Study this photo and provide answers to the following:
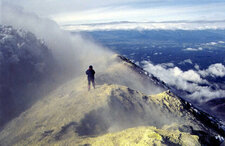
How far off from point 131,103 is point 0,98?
21198mm

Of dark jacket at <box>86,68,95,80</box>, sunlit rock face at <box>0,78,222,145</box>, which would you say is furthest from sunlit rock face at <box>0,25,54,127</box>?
dark jacket at <box>86,68,95,80</box>

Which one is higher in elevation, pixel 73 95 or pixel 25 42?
pixel 25 42

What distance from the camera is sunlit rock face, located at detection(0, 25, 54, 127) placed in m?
28.0

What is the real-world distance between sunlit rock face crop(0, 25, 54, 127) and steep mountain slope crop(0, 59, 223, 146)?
3788 millimetres

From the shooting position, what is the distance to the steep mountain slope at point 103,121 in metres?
16.1

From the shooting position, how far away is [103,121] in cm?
2089

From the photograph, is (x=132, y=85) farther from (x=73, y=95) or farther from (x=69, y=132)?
(x=69, y=132)

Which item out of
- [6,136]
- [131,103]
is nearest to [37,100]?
[6,136]

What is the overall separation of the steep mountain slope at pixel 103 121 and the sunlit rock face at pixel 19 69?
379cm

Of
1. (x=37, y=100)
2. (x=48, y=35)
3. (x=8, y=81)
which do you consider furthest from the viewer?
(x=48, y=35)

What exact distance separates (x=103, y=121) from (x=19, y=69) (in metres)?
23.8

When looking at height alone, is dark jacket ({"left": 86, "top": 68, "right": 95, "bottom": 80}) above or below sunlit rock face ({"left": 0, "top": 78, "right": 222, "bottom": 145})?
above

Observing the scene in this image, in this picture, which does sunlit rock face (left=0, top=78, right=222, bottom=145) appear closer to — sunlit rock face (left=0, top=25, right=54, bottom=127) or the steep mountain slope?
the steep mountain slope

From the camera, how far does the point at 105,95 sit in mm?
25062
